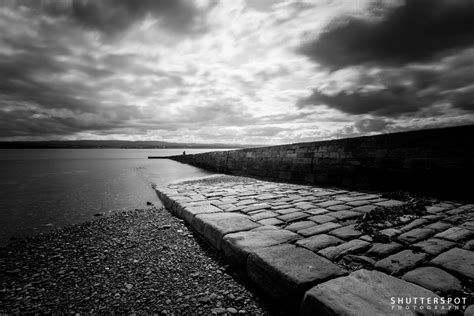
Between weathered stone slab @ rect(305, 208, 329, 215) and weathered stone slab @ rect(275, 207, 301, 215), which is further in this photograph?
weathered stone slab @ rect(275, 207, 301, 215)

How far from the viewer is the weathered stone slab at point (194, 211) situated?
13.3ft

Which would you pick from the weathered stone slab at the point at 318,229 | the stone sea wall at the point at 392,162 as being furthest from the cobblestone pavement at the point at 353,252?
the stone sea wall at the point at 392,162

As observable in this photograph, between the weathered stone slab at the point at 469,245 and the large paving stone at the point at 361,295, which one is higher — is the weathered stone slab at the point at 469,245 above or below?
above

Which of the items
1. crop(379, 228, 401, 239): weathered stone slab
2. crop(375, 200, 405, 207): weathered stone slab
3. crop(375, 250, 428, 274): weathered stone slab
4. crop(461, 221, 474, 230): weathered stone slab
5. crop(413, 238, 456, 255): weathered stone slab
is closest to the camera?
crop(375, 250, 428, 274): weathered stone slab

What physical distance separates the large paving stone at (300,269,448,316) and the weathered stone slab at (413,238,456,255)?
0.77m

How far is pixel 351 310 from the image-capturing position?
1.43 m

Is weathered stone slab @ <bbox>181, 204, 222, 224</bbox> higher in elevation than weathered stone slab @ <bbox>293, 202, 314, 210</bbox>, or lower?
lower

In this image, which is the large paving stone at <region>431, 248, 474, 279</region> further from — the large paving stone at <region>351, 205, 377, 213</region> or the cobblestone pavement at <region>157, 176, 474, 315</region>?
the large paving stone at <region>351, 205, 377, 213</region>

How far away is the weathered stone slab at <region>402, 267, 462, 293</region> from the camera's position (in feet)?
5.42

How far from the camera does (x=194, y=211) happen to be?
4.14m

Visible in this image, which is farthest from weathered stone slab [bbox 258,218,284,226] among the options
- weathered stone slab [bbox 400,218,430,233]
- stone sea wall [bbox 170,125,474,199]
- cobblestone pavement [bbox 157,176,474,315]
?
stone sea wall [bbox 170,125,474,199]

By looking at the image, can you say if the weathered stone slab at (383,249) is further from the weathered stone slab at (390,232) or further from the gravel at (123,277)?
the gravel at (123,277)

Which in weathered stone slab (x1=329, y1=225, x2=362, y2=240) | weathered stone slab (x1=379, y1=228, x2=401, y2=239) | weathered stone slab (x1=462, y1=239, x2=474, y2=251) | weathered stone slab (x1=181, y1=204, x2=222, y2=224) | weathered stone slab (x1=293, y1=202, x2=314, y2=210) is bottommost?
weathered stone slab (x1=181, y1=204, x2=222, y2=224)

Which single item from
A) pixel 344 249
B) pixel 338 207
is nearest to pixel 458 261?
pixel 344 249
